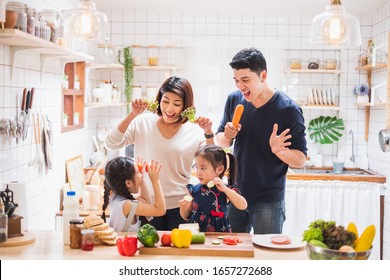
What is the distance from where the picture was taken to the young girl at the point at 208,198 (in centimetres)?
214

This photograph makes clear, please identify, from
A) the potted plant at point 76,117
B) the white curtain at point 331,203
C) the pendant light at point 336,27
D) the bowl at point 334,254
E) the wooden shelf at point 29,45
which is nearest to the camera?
the bowl at point 334,254

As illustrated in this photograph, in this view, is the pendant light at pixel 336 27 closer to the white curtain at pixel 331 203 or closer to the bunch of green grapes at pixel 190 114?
the bunch of green grapes at pixel 190 114

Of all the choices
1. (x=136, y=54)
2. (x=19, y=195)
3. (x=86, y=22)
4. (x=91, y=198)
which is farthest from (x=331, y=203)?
(x=19, y=195)

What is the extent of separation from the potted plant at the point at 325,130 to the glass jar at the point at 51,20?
2432 mm

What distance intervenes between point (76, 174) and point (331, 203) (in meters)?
1.74

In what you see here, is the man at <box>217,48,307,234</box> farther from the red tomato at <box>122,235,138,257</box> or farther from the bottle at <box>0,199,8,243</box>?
the bottle at <box>0,199,8,243</box>

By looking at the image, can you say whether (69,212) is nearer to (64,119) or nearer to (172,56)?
(64,119)

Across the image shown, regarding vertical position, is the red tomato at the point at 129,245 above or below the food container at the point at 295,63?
below

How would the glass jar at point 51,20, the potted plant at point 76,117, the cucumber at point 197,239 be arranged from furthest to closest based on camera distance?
the potted plant at point 76,117 → the glass jar at point 51,20 → the cucumber at point 197,239

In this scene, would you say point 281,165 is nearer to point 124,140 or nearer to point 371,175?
point 124,140

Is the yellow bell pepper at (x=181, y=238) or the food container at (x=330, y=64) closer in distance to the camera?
the yellow bell pepper at (x=181, y=238)

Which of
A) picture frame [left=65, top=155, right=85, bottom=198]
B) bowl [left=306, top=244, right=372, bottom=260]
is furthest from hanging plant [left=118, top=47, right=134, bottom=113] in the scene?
bowl [left=306, top=244, right=372, bottom=260]

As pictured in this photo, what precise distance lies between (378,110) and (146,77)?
180 centimetres

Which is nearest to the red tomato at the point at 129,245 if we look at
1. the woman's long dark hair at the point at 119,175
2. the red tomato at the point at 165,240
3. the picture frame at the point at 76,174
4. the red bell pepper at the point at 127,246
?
the red bell pepper at the point at 127,246
